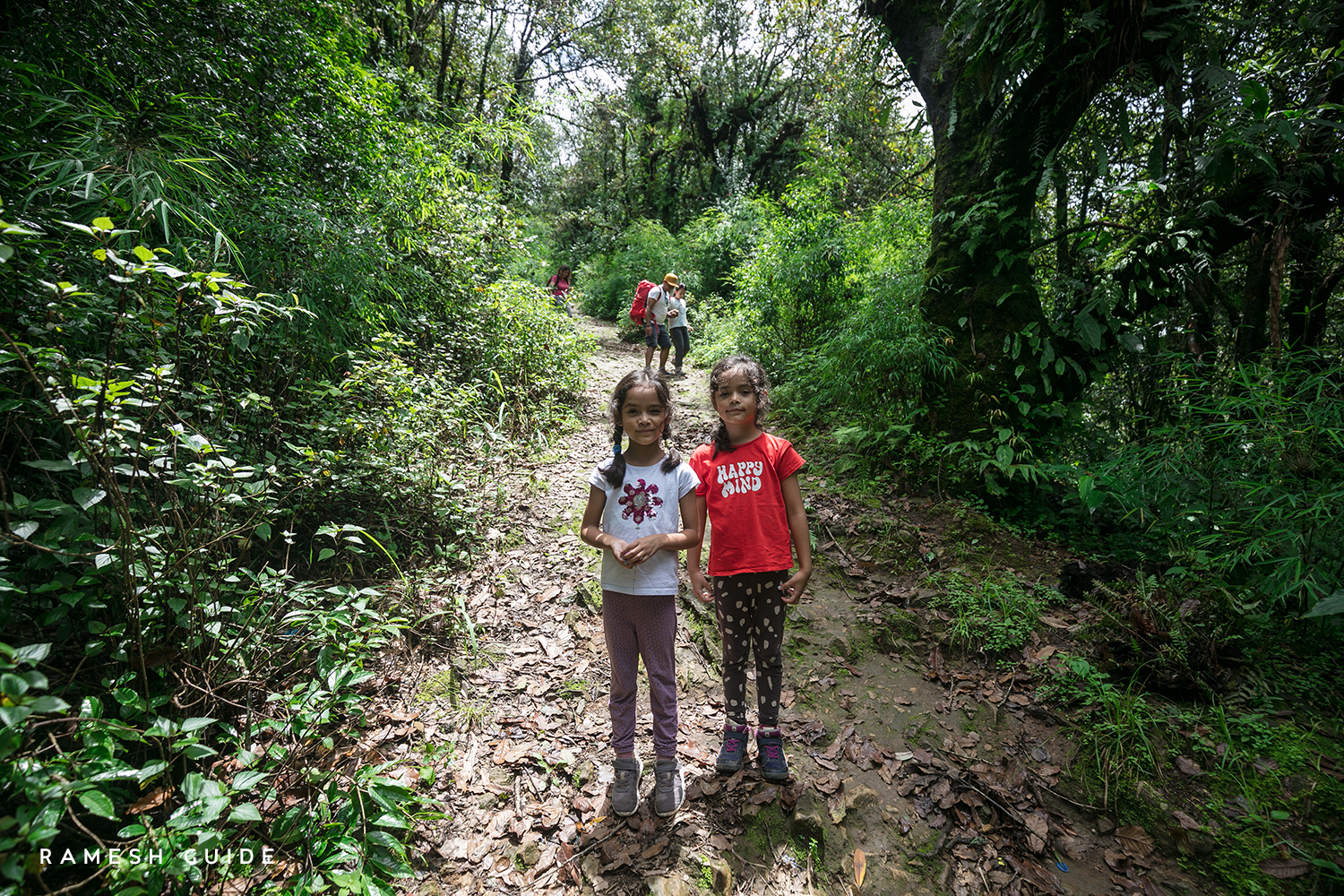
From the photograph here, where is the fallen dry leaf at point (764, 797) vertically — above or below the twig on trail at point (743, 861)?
above

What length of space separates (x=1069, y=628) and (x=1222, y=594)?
2.42 ft

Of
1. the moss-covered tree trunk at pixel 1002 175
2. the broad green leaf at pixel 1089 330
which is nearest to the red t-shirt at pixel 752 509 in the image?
the moss-covered tree trunk at pixel 1002 175

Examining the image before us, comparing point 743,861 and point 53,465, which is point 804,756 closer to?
point 743,861

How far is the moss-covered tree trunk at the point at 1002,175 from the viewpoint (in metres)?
3.89

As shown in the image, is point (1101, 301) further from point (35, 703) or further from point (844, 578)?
point (35, 703)

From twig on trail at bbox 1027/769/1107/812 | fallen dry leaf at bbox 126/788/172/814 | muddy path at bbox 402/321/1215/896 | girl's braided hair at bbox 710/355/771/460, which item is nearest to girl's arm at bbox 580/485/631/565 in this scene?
girl's braided hair at bbox 710/355/771/460

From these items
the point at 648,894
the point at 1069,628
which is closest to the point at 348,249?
the point at 648,894

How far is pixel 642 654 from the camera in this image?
2.29m

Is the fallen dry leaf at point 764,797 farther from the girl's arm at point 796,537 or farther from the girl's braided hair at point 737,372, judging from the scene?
the girl's braided hair at point 737,372

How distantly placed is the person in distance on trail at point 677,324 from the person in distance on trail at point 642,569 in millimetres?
6437

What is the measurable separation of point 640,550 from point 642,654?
1.82 ft

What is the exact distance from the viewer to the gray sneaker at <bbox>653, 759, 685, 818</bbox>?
7.69 ft

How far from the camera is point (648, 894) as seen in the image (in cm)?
208

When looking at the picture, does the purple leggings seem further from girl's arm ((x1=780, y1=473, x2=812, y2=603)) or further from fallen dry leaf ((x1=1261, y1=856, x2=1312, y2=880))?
fallen dry leaf ((x1=1261, y1=856, x2=1312, y2=880))
